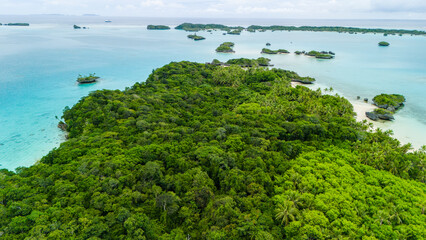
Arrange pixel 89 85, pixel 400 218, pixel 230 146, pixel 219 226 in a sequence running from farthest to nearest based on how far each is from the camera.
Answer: pixel 89 85 < pixel 230 146 < pixel 400 218 < pixel 219 226

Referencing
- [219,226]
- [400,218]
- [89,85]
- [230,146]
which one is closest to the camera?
[219,226]

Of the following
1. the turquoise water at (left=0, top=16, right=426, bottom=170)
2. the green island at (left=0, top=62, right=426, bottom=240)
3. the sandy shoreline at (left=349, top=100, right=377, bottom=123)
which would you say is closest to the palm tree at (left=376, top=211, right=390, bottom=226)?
the green island at (left=0, top=62, right=426, bottom=240)

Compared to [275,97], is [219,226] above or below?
below

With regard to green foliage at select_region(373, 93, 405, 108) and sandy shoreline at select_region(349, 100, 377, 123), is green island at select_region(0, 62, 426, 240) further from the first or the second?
green foliage at select_region(373, 93, 405, 108)

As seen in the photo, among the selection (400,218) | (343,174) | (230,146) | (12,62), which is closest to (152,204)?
(230,146)

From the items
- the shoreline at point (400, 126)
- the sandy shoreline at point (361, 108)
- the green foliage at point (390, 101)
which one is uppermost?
the green foliage at point (390, 101)

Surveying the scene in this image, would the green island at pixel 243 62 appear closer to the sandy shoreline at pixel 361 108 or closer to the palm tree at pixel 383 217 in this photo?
the sandy shoreline at pixel 361 108

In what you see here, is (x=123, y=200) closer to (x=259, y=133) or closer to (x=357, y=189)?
(x=259, y=133)

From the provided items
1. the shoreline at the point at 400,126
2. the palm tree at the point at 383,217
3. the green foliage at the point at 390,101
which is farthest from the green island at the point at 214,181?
the green foliage at the point at 390,101
